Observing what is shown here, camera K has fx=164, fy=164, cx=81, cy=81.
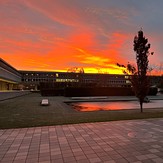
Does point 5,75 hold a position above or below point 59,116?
above

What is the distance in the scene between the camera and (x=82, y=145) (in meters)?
4.59

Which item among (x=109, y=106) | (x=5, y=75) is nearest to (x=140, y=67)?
(x=109, y=106)

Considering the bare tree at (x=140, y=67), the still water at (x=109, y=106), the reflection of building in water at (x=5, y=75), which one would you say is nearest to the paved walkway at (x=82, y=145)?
the bare tree at (x=140, y=67)

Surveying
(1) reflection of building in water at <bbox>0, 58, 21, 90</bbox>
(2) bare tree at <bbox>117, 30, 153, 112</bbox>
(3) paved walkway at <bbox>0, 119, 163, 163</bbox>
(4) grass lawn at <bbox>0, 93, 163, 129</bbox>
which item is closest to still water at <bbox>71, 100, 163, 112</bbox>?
(4) grass lawn at <bbox>0, 93, 163, 129</bbox>

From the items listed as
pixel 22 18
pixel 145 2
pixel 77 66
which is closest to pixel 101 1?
pixel 145 2

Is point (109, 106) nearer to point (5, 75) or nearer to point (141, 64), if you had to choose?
point (141, 64)

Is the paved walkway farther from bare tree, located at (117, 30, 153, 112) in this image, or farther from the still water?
the still water

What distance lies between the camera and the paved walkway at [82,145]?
149 inches

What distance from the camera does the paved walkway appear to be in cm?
378

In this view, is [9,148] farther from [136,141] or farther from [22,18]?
[22,18]

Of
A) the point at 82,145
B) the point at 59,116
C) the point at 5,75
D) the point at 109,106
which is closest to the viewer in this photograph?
the point at 82,145

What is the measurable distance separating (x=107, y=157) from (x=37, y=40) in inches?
658

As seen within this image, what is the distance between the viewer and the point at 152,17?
13875mm

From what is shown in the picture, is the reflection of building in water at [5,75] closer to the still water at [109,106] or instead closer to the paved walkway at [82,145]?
the still water at [109,106]
